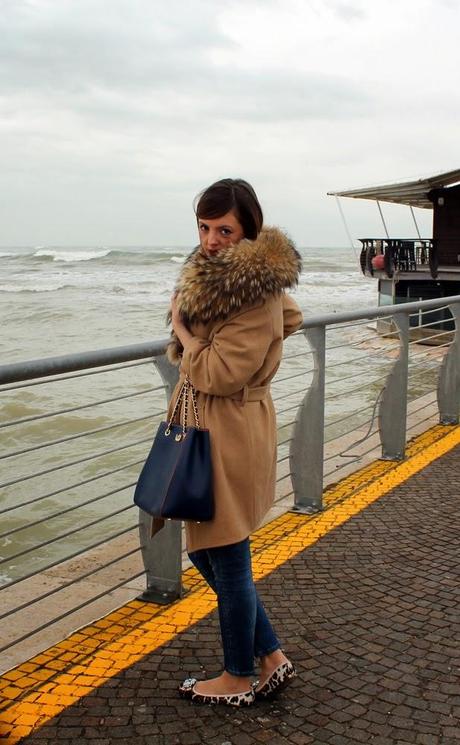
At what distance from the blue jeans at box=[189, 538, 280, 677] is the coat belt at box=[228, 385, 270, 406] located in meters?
0.43

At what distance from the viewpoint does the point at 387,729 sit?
8.10ft

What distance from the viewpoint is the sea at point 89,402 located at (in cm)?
471

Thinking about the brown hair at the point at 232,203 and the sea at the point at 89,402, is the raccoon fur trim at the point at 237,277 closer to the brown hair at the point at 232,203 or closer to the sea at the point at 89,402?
→ the brown hair at the point at 232,203

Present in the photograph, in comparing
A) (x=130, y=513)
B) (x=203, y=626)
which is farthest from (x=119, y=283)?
(x=203, y=626)

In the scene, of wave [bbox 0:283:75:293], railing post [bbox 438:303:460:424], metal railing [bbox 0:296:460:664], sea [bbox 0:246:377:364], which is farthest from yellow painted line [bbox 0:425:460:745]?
wave [bbox 0:283:75:293]

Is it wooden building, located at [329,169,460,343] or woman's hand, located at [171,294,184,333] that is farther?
wooden building, located at [329,169,460,343]

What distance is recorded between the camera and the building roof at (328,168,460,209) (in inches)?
978

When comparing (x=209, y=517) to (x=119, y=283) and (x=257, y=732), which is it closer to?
(x=257, y=732)

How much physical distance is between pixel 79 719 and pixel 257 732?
1.83 ft

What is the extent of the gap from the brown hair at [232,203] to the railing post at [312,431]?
6.94 feet

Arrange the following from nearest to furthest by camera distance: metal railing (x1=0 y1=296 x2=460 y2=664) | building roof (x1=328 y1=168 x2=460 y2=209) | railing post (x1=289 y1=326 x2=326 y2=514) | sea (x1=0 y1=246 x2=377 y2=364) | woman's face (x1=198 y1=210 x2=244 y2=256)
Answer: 1. woman's face (x1=198 y1=210 x2=244 y2=256)
2. metal railing (x1=0 y1=296 x2=460 y2=664)
3. railing post (x1=289 y1=326 x2=326 y2=514)
4. sea (x1=0 y1=246 x2=377 y2=364)
5. building roof (x1=328 y1=168 x2=460 y2=209)

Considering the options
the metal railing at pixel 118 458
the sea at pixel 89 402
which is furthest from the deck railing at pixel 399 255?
the metal railing at pixel 118 458

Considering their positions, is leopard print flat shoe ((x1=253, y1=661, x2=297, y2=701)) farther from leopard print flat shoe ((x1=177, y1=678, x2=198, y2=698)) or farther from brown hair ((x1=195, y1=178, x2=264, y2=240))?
brown hair ((x1=195, y1=178, x2=264, y2=240))

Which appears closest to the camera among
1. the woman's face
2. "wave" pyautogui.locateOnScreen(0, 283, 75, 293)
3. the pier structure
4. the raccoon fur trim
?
the raccoon fur trim
